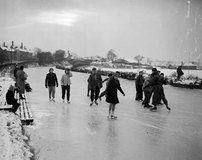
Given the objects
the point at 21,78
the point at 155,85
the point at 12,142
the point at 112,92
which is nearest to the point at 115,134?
the point at 112,92

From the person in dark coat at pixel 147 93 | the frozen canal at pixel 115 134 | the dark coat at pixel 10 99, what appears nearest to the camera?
the frozen canal at pixel 115 134

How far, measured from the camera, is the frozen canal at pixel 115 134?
17.7ft

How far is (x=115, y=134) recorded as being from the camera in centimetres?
680

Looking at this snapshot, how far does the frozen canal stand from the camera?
5.39 meters

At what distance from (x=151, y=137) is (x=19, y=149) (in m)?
3.40

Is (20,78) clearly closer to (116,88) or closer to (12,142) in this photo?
(116,88)

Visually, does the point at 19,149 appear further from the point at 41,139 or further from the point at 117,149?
the point at 117,149

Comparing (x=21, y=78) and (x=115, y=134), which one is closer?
(x=115, y=134)

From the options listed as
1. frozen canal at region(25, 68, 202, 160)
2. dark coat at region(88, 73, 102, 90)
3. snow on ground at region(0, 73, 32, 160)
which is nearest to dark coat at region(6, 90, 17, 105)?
frozen canal at region(25, 68, 202, 160)

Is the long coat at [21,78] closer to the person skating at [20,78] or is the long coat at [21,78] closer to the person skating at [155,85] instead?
the person skating at [20,78]

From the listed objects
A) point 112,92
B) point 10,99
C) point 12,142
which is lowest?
point 12,142

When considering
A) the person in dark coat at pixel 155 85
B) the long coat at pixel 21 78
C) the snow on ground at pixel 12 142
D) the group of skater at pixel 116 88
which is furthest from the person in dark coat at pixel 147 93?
the snow on ground at pixel 12 142

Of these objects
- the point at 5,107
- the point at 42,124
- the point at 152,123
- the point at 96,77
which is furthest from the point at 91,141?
the point at 96,77

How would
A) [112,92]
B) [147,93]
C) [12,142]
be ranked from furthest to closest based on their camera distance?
1. [147,93]
2. [112,92]
3. [12,142]
